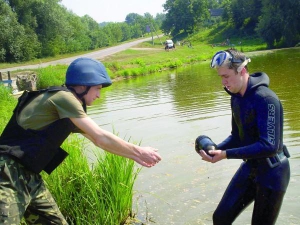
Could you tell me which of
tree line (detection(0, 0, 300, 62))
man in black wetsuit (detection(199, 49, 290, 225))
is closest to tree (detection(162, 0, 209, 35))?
tree line (detection(0, 0, 300, 62))

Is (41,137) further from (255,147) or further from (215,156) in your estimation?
(255,147)

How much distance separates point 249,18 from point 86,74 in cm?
8379

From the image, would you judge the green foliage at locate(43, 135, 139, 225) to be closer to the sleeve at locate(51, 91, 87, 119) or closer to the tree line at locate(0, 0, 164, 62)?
the sleeve at locate(51, 91, 87, 119)

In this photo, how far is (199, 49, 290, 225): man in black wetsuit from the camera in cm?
364

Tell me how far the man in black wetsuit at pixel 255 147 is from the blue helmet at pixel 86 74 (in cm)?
108

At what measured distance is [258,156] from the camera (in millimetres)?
3656

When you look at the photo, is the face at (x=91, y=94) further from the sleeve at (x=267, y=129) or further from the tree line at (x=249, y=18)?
the tree line at (x=249, y=18)

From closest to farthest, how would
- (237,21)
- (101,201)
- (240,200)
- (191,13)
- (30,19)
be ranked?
(240,200)
(101,201)
(30,19)
(237,21)
(191,13)

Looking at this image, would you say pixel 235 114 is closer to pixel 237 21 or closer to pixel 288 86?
pixel 288 86

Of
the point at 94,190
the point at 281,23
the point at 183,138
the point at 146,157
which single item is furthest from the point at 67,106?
the point at 281,23

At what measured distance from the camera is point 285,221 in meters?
5.64

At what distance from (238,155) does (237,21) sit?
8358cm

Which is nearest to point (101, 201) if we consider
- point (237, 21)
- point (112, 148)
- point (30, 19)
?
point (112, 148)

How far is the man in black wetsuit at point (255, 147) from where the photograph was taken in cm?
364
